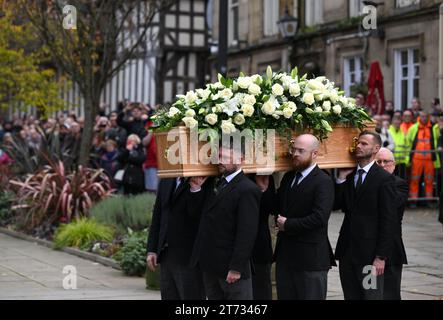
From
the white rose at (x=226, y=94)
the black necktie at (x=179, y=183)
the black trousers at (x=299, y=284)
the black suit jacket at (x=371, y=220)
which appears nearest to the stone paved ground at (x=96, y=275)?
the black suit jacket at (x=371, y=220)

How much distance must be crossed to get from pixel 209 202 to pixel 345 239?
1.24 m

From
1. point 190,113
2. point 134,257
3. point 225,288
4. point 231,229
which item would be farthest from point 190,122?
point 134,257

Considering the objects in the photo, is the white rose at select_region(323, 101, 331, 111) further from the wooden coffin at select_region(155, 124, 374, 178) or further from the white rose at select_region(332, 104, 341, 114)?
the wooden coffin at select_region(155, 124, 374, 178)

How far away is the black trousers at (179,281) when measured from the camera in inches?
333

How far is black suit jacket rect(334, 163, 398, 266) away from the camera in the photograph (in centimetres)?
807

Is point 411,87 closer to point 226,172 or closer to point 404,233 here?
point 404,233

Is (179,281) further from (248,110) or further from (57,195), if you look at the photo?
(57,195)

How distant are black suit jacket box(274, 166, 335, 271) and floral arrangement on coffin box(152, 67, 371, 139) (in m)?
0.52

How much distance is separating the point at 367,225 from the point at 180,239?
1.64 m

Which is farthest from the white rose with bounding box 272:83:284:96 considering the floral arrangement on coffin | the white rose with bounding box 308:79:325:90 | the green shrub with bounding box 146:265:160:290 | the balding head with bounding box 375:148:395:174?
the green shrub with bounding box 146:265:160:290

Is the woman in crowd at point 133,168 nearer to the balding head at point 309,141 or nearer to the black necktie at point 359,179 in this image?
the black necktie at point 359,179

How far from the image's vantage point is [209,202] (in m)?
8.06

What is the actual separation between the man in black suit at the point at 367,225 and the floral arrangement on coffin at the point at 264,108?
0.39 meters

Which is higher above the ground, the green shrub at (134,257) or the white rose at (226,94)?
the white rose at (226,94)
